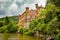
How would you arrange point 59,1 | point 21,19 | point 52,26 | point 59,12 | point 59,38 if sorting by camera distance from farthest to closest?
point 21,19 < point 59,1 < point 59,12 < point 52,26 < point 59,38

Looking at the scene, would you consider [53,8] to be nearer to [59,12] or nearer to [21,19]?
[59,12]

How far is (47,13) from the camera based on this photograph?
54219mm

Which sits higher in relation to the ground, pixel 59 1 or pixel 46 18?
Result: pixel 59 1

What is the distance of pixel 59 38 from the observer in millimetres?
40688

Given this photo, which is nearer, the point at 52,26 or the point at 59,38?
the point at 59,38

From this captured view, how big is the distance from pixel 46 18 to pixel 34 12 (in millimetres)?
38204

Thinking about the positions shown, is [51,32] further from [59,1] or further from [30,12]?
[30,12]

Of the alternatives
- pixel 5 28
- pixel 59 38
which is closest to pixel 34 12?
pixel 5 28

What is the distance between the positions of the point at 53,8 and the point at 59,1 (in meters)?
2.56

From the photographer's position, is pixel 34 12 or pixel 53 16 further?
pixel 34 12

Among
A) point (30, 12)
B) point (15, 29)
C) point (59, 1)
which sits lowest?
point (15, 29)

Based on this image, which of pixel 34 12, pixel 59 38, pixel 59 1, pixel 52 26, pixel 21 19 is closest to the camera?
pixel 59 38

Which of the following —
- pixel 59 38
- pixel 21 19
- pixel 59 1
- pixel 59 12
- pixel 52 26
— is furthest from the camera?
pixel 21 19

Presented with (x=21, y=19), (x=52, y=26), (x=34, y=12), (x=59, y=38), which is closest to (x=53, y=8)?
(x=52, y=26)
